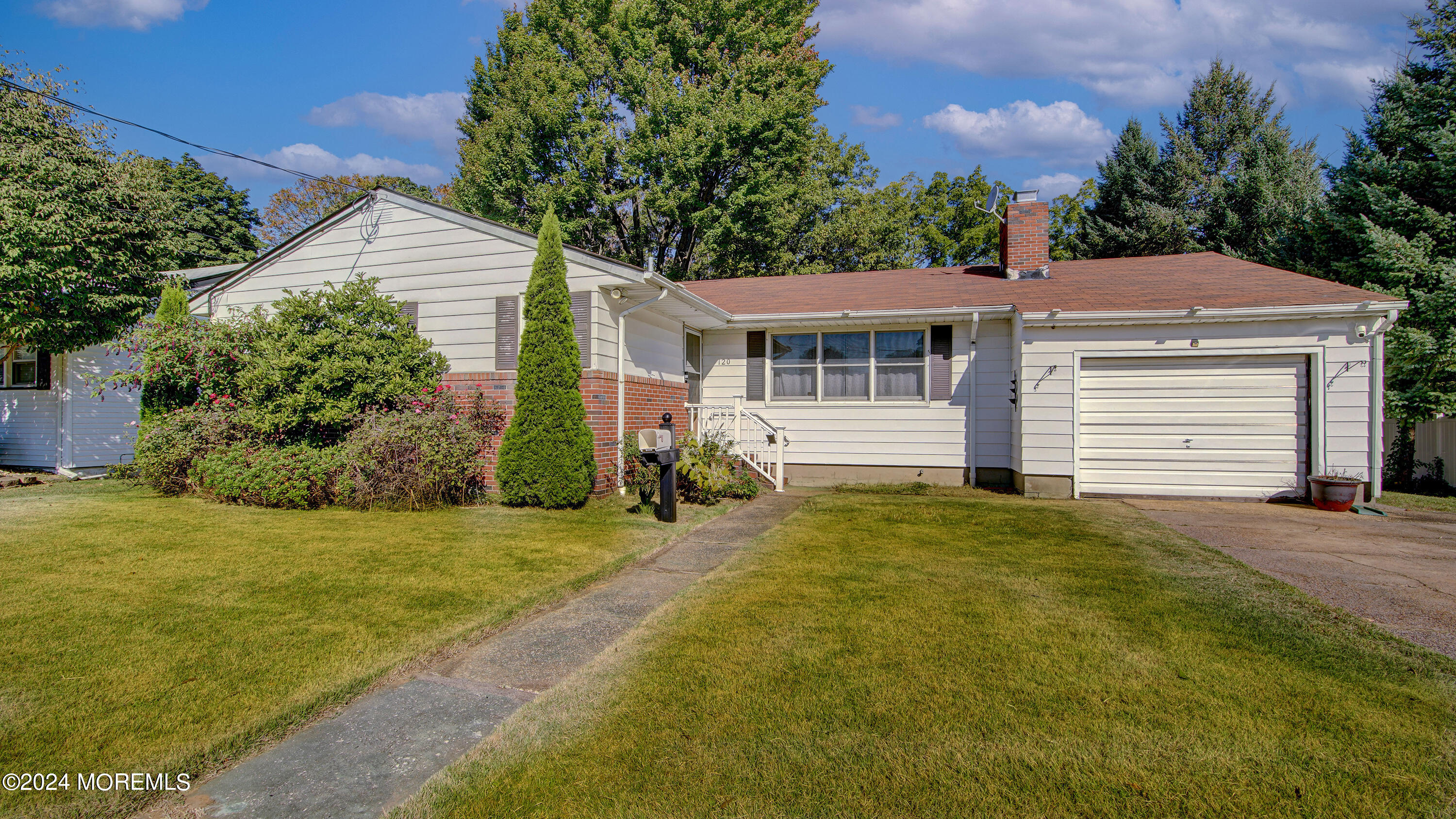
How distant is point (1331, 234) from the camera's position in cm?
1376

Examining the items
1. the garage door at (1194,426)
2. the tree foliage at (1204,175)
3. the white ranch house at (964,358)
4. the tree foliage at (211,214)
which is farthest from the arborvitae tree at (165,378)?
the tree foliage at (1204,175)

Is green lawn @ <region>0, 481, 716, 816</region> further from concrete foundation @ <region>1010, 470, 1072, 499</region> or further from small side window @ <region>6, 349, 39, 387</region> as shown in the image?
small side window @ <region>6, 349, 39, 387</region>

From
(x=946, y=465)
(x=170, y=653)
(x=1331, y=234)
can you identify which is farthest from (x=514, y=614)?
(x=1331, y=234)

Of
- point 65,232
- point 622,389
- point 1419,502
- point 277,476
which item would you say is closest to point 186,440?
point 277,476

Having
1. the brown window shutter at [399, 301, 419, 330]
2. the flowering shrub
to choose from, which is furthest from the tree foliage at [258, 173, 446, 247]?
the flowering shrub

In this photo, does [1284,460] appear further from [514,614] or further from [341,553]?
[341,553]

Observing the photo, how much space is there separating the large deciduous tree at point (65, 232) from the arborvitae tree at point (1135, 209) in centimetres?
2443

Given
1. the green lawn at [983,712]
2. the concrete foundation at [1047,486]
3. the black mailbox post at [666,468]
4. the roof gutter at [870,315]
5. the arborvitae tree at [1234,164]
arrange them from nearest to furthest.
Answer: the green lawn at [983,712] < the black mailbox post at [666,468] < the concrete foundation at [1047,486] < the roof gutter at [870,315] < the arborvitae tree at [1234,164]

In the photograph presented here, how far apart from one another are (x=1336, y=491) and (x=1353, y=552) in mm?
2985

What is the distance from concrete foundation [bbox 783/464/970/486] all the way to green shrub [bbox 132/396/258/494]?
8101 mm

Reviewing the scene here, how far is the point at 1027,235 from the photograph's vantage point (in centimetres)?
1198

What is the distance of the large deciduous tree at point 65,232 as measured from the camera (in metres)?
10.1

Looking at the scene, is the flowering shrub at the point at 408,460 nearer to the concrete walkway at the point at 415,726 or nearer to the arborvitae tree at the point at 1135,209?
the concrete walkway at the point at 415,726

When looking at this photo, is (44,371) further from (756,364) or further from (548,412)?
(756,364)
